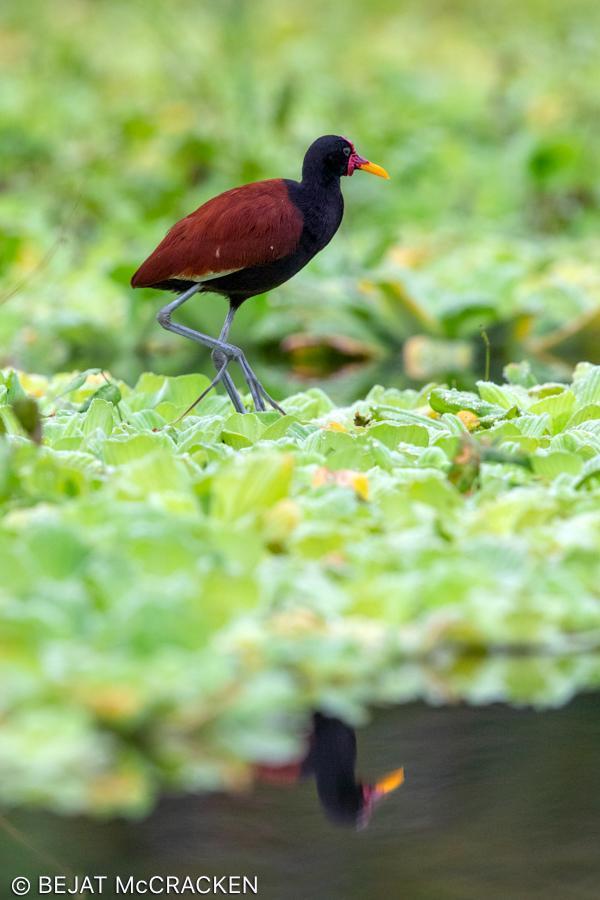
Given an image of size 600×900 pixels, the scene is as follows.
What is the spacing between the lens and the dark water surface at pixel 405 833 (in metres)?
2.08

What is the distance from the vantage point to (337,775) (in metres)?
2.35

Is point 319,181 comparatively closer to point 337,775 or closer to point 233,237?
point 233,237

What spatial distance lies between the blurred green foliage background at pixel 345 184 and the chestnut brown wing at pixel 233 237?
64 cm

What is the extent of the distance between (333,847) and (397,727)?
32 cm

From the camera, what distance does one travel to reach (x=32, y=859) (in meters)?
2.12

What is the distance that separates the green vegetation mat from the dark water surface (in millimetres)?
57

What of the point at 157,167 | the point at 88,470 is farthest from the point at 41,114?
the point at 88,470

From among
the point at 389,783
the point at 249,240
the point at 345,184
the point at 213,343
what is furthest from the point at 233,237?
the point at 345,184

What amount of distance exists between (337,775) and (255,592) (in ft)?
1.16

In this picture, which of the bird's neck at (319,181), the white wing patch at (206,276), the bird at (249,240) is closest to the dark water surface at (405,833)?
the bird at (249,240)

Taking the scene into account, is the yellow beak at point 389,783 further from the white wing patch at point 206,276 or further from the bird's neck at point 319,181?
the bird's neck at point 319,181

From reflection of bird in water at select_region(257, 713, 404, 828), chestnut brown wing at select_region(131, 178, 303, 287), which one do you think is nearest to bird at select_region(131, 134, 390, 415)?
chestnut brown wing at select_region(131, 178, 303, 287)

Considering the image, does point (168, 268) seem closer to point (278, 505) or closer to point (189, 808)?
point (278, 505)

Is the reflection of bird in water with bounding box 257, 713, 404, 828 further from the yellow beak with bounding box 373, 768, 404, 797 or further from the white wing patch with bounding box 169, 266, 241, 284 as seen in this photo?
the white wing patch with bounding box 169, 266, 241, 284
